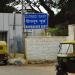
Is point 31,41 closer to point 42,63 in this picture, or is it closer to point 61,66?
point 42,63

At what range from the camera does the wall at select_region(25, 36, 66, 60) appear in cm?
3694

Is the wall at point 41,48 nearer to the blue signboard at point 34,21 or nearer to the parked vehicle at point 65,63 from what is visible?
the blue signboard at point 34,21

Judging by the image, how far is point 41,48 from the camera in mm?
37062

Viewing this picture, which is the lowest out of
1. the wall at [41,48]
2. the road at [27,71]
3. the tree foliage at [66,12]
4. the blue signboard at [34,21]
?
the road at [27,71]

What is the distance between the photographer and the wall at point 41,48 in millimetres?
36938

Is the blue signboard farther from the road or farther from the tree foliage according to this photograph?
the tree foliage

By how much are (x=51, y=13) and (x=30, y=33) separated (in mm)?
4700

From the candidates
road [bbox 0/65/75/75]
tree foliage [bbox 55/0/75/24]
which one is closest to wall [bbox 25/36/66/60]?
road [bbox 0/65/75/75]

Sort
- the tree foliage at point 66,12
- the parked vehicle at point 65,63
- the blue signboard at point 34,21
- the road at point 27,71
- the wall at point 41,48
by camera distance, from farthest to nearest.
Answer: the tree foliage at point 66,12
the blue signboard at point 34,21
the wall at point 41,48
the road at point 27,71
the parked vehicle at point 65,63

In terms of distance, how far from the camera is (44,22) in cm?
3847

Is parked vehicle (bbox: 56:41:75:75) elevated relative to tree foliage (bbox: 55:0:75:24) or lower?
lower

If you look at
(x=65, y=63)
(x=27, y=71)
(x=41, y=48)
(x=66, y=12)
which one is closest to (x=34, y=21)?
(x=41, y=48)

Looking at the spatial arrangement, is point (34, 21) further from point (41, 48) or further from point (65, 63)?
point (65, 63)

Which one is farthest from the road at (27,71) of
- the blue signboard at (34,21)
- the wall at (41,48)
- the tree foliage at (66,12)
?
the tree foliage at (66,12)
